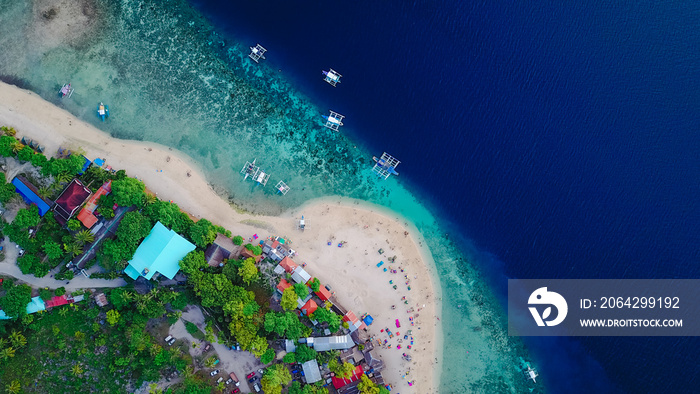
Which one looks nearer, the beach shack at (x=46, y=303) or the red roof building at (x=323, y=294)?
the beach shack at (x=46, y=303)

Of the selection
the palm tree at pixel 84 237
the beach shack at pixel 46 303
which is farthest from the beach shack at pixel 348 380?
the palm tree at pixel 84 237

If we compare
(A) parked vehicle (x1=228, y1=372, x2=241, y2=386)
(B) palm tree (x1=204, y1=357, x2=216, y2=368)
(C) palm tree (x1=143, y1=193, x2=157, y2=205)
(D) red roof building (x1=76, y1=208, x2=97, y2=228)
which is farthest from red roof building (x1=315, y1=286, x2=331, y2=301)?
(D) red roof building (x1=76, y1=208, x2=97, y2=228)

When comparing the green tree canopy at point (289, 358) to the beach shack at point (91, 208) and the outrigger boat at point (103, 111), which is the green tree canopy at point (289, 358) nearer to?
the beach shack at point (91, 208)

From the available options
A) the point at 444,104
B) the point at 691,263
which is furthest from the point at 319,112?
the point at 691,263

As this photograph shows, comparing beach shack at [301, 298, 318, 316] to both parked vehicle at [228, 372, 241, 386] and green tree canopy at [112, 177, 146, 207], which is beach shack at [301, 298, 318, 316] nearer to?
parked vehicle at [228, 372, 241, 386]

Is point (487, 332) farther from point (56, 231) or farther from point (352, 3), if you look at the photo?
point (56, 231)

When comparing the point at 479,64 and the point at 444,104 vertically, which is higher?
the point at 479,64

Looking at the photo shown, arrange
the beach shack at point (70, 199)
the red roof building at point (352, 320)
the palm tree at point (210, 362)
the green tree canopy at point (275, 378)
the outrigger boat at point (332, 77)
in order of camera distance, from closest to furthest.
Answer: the beach shack at point (70, 199), the green tree canopy at point (275, 378), the palm tree at point (210, 362), the red roof building at point (352, 320), the outrigger boat at point (332, 77)
